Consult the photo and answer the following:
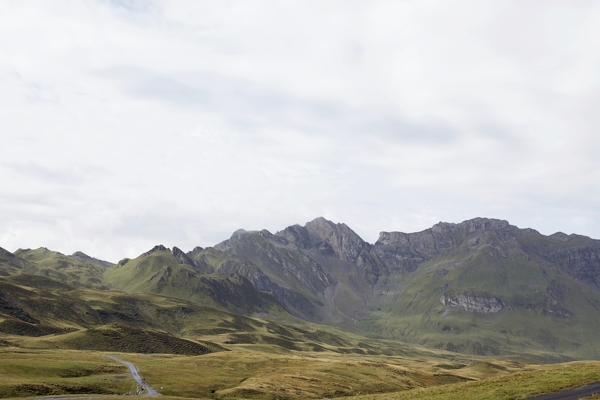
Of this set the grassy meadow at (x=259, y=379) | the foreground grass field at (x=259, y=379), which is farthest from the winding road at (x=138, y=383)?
the grassy meadow at (x=259, y=379)

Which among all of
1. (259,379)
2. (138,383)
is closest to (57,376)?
(138,383)

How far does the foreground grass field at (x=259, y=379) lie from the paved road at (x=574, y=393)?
1531mm

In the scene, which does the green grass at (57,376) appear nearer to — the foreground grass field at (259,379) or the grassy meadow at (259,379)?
the grassy meadow at (259,379)

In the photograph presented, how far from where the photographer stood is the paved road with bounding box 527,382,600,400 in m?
52.6

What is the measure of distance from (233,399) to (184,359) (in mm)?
55117

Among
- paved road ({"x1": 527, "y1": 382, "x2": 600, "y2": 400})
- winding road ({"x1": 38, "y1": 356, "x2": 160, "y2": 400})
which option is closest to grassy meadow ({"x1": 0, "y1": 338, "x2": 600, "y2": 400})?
paved road ({"x1": 527, "y1": 382, "x2": 600, "y2": 400})

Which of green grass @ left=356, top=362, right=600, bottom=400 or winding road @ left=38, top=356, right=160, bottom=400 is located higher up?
green grass @ left=356, top=362, right=600, bottom=400

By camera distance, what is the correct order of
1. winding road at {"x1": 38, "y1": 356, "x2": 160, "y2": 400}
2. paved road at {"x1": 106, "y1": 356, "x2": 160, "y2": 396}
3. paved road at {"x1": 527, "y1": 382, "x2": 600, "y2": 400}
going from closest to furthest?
paved road at {"x1": 527, "y1": 382, "x2": 600, "y2": 400}
winding road at {"x1": 38, "y1": 356, "x2": 160, "y2": 400}
paved road at {"x1": 106, "y1": 356, "x2": 160, "y2": 396}

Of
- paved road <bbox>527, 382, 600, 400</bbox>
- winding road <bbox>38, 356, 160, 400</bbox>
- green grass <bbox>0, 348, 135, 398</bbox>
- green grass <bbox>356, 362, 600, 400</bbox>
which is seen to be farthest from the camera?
green grass <bbox>0, 348, 135, 398</bbox>

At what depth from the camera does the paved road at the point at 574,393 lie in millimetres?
52625

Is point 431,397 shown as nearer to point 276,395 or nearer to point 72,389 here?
point 276,395

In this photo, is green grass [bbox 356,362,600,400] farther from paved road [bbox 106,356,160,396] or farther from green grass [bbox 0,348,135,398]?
green grass [bbox 0,348,135,398]

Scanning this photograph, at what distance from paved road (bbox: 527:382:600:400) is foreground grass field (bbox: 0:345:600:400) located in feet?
5.02

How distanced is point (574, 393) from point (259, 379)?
7490 centimetres
